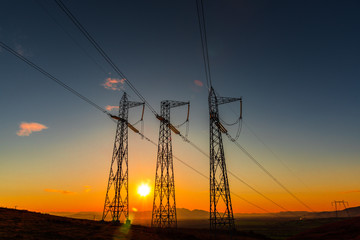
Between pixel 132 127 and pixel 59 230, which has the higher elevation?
pixel 132 127

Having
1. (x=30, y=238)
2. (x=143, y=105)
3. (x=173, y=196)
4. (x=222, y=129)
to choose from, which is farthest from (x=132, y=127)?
(x=30, y=238)

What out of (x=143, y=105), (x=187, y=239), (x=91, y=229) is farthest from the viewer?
(x=143, y=105)

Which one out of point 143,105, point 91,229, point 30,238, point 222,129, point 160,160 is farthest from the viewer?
point 143,105

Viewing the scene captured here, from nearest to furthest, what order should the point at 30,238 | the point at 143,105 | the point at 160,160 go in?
the point at 30,238 → the point at 160,160 → the point at 143,105

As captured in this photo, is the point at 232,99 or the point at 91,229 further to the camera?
the point at 232,99

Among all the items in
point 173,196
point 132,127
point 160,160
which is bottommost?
point 173,196

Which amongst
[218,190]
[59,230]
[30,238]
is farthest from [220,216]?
[30,238]

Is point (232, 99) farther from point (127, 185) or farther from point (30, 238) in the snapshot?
point (30, 238)

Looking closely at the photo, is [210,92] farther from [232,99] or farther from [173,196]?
[173,196]

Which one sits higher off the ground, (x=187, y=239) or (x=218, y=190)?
(x=218, y=190)
